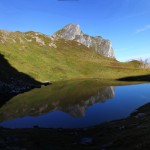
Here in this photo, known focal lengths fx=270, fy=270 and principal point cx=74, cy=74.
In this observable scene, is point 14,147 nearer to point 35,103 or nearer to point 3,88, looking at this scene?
point 35,103

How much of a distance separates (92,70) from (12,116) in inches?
5714

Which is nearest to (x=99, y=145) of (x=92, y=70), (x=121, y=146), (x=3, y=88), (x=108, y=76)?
(x=121, y=146)

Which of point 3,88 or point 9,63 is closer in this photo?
point 3,88

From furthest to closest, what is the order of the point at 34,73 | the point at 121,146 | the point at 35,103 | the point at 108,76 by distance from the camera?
the point at 108,76 < the point at 34,73 < the point at 35,103 < the point at 121,146

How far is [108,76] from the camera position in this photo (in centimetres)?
18288

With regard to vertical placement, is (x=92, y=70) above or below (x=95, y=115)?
above

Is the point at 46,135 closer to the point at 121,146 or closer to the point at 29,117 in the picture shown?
the point at 121,146

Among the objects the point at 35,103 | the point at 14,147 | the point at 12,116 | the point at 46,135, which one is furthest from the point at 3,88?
the point at 14,147

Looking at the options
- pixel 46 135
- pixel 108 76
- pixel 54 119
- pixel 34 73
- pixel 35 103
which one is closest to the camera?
pixel 46 135

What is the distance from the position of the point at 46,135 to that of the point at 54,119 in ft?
50.9

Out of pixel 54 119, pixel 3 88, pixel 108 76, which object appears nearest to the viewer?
pixel 54 119

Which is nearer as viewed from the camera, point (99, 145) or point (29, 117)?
point (99, 145)

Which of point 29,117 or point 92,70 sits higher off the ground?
point 92,70

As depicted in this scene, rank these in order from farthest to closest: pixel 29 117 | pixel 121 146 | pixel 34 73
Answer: pixel 34 73, pixel 29 117, pixel 121 146
